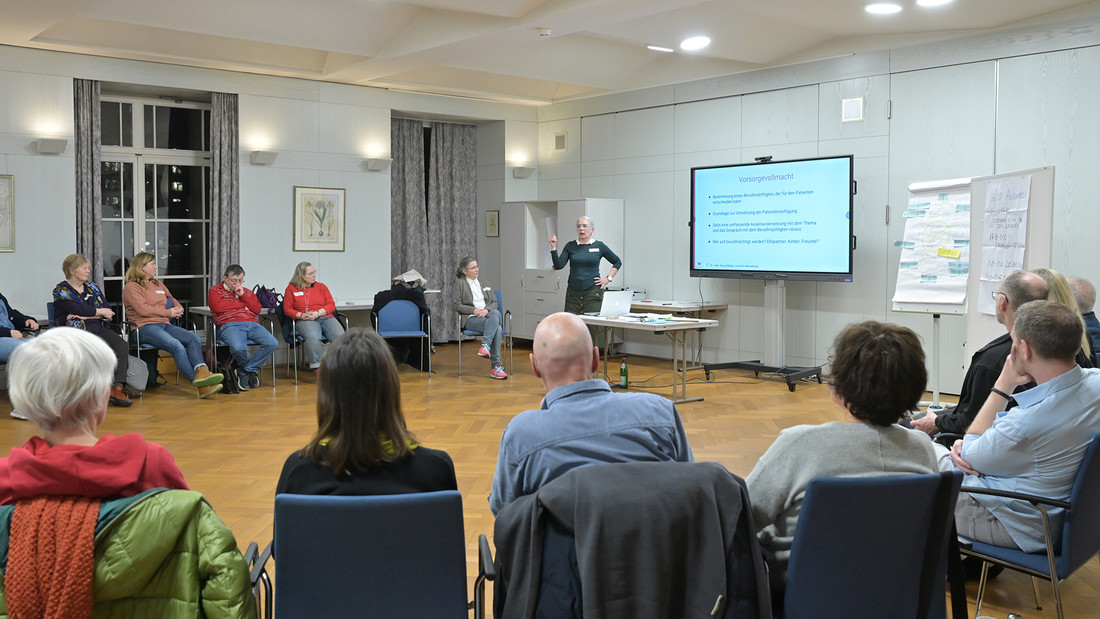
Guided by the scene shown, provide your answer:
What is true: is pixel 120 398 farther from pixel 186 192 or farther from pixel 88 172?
pixel 186 192

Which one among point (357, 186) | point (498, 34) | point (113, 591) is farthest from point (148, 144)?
point (113, 591)

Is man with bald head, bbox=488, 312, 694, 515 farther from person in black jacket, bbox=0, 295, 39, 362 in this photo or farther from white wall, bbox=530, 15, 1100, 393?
person in black jacket, bbox=0, 295, 39, 362

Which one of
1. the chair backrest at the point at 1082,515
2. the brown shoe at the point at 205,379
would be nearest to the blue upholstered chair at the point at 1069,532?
the chair backrest at the point at 1082,515

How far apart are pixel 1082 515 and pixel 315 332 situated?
697 centimetres

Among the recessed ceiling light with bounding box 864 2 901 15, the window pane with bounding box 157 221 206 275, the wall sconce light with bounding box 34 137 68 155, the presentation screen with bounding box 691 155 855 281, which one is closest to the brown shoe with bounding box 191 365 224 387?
the window pane with bounding box 157 221 206 275

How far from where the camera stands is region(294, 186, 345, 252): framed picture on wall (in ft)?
31.3

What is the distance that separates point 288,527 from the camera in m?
1.97

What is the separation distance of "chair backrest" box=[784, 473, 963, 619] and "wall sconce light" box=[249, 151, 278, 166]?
8.11 meters

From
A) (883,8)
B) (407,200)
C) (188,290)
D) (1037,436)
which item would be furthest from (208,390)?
(1037,436)

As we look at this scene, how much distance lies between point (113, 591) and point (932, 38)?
7698mm

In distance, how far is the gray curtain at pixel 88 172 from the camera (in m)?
8.29

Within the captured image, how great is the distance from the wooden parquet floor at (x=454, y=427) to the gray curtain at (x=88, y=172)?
1402 mm

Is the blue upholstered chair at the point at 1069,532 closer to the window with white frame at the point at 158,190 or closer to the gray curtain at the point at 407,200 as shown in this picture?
the window with white frame at the point at 158,190

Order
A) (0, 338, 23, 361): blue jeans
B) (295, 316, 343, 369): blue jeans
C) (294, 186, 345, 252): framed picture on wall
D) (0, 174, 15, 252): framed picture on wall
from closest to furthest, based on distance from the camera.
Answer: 1. (0, 338, 23, 361): blue jeans
2. (0, 174, 15, 252): framed picture on wall
3. (295, 316, 343, 369): blue jeans
4. (294, 186, 345, 252): framed picture on wall
